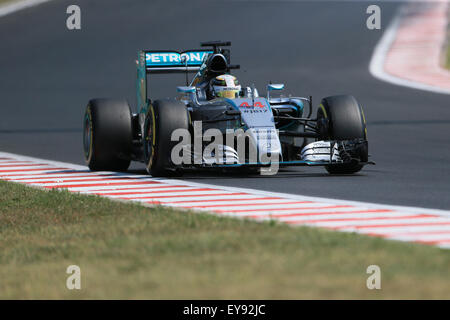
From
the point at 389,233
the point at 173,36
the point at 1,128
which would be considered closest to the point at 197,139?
the point at 389,233

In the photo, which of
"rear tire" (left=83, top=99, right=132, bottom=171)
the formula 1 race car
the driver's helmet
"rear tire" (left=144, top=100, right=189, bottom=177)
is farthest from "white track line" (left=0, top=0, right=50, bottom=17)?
"rear tire" (left=144, top=100, right=189, bottom=177)

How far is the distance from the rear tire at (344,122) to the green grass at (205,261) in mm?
3824

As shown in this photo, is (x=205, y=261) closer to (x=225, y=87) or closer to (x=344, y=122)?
(x=344, y=122)

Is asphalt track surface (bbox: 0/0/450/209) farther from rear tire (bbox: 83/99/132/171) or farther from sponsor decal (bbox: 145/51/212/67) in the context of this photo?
sponsor decal (bbox: 145/51/212/67)

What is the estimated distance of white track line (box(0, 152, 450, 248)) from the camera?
8.85 metres

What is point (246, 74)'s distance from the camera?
3117 cm

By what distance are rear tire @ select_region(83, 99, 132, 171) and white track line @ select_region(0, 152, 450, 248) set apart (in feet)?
0.83

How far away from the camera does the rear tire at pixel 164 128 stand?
12508mm

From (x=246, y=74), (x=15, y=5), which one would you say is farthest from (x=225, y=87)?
(x=15, y=5)

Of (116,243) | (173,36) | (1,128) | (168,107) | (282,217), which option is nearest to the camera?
(116,243)

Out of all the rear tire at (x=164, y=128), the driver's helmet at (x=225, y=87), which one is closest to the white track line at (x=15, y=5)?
the driver's helmet at (x=225, y=87)

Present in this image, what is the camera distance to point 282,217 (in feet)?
31.5

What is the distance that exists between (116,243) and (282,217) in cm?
198
